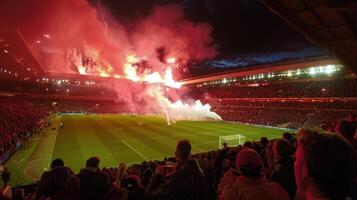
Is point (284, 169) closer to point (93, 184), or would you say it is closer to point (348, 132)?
point (348, 132)

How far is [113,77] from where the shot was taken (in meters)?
87.3

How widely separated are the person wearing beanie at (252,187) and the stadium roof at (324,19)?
5.76 meters

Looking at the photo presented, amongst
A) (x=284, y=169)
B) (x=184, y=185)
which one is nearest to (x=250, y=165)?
(x=184, y=185)

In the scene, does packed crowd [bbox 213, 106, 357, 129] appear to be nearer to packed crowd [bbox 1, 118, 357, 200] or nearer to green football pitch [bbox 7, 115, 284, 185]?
green football pitch [bbox 7, 115, 284, 185]

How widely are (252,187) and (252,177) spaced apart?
0.11 metres

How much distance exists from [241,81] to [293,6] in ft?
224

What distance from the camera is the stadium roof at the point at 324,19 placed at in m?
7.00

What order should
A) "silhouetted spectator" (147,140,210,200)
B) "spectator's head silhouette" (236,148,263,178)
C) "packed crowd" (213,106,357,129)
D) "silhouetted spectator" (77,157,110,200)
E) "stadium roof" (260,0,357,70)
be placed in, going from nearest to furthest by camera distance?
1. "spectator's head silhouette" (236,148,263,178)
2. "silhouetted spectator" (147,140,210,200)
3. "silhouetted spectator" (77,157,110,200)
4. "stadium roof" (260,0,357,70)
5. "packed crowd" (213,106,357,129)

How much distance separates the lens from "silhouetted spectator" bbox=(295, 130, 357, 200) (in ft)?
5.03

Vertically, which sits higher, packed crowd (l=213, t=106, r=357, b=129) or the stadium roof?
the stadium roof

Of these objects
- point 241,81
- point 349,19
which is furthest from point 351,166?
point 241,81

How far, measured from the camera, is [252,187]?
2408 millimetres

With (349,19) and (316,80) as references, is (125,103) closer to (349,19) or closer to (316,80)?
(316,80)

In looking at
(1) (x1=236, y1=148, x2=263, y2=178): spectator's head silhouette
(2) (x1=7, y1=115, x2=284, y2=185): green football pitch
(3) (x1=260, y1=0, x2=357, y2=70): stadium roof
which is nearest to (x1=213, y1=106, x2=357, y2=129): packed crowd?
(2) (x1=7, y1=115, x2=284, y2=185): green football pitch
